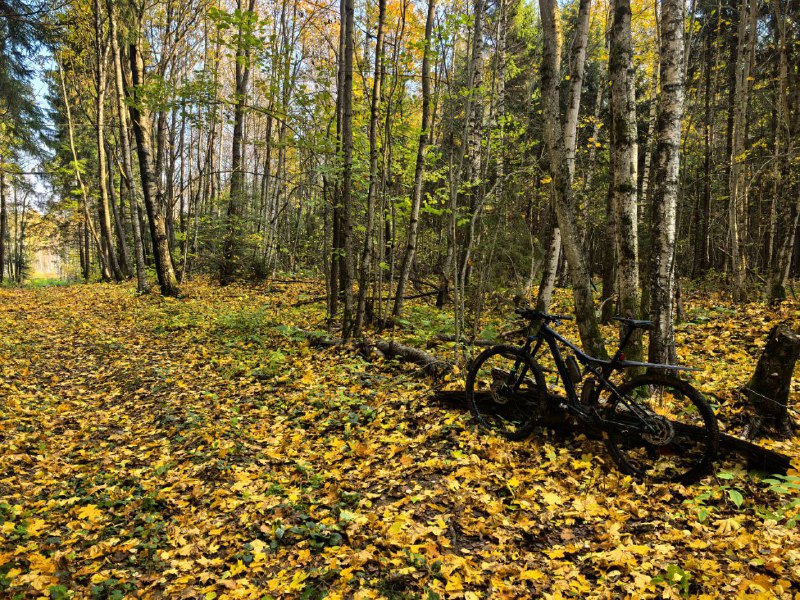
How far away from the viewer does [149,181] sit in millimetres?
12773

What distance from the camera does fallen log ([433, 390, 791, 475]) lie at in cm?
346

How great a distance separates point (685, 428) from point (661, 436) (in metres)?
0.20

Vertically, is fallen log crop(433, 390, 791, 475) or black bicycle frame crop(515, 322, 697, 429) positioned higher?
black bicycle frame crop(515, 322, 697, 429)

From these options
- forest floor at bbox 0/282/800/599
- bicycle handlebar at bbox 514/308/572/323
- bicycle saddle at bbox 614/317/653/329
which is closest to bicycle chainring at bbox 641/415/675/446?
forest floor at bbox 0/282/800/599

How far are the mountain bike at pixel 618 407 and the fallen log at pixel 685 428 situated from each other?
0.04 metres

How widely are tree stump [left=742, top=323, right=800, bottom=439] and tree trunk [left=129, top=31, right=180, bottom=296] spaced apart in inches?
548

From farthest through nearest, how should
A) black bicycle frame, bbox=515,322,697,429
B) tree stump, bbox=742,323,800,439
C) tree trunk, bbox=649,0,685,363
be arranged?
A: tree trunk, bbox=649,0,685,363
tree stump, bbox=742,323,800,439
black bicycle frame, bbox=515,322,697,429

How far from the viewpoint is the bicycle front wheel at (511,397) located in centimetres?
459

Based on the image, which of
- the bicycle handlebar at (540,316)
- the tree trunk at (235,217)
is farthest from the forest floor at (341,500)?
the tree trunk at (235,217)

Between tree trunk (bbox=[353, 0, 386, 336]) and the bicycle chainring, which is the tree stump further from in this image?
tree trunk (bbox=[353, 0, 386, 336])

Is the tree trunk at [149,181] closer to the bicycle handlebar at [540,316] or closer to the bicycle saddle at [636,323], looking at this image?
the bicycle handlebar at [540,316]

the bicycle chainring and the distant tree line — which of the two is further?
the distant tree line

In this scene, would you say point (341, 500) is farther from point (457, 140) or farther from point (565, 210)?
point (457, 140)

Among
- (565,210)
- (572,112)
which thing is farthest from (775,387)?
(572,112)
